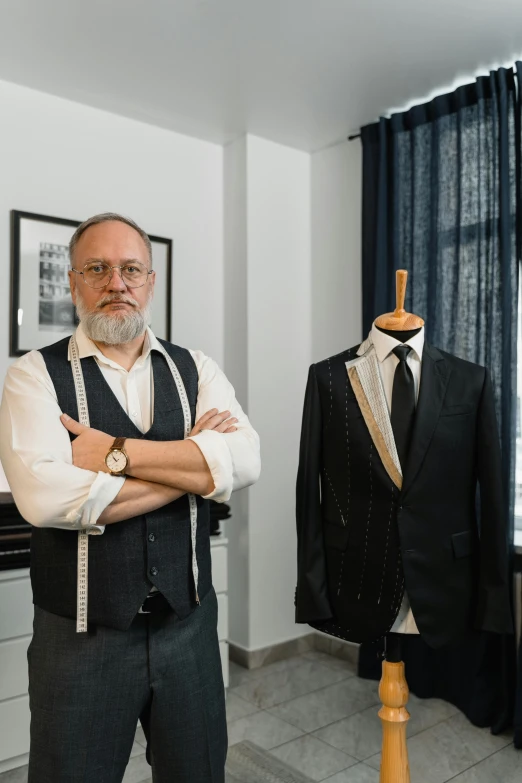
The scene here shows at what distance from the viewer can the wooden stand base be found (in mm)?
2068

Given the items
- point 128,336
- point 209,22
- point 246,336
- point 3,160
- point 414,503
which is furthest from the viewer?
point 246,336

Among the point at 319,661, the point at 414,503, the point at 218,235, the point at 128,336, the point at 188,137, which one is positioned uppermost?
the point at 188,137

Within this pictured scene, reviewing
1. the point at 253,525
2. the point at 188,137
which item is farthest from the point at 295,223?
the point at 253,525

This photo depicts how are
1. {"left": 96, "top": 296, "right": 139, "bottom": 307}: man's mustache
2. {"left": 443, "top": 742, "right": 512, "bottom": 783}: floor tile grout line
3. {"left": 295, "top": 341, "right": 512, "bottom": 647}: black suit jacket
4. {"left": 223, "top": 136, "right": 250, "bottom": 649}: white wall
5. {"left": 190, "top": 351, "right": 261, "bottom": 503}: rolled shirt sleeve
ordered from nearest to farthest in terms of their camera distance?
1. {"left": 190, "top": 351, "right": 261, "bottom": 503}: rolled shirt sleeve
2. {"left": 96, "top": 296, "right": 139, "bottom": 307}: man's mustache
3. {"left": 295, "top": 341, "right": 512, "bottom": 647}: black suit jacket
4. {"left": 443, "top": 742, "right": 512, "bottom": 783}: floor tile grout line
5. {"left": 223, "top": 136, "right": 250, "bottom": 649}: white wall

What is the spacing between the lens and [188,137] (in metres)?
3.68

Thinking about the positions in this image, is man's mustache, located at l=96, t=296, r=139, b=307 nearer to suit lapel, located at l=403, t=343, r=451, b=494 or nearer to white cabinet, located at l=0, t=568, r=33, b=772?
suit lapel, located at l=403, t=343, r=451, b=494

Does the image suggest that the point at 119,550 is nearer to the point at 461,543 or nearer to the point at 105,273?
the point at 105,273

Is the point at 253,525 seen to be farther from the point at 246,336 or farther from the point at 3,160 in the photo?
the point at 3,160

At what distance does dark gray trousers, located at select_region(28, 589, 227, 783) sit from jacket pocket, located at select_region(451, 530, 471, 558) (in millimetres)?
866

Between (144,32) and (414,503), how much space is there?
6.68 feet

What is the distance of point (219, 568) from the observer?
316cm

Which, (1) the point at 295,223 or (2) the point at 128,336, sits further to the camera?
(1) the point at 295,223

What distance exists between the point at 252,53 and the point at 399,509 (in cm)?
195

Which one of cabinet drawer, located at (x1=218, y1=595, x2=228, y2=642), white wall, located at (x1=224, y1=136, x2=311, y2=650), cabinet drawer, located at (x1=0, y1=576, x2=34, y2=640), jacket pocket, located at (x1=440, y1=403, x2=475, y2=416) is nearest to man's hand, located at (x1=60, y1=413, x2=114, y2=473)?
jacket pocket, located at (x1=440, y1=403, x2=475, y2=416)
